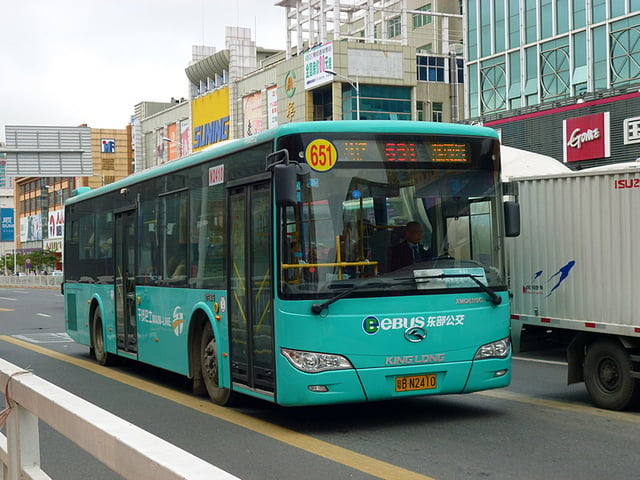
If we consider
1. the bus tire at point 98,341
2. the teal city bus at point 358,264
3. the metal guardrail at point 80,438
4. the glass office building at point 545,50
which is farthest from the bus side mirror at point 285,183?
the glass office building at point 545,50

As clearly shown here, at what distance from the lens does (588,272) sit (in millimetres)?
11008

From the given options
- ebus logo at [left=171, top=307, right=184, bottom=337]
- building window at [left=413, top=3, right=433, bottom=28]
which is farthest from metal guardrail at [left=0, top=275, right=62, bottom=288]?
ebus logo at [left=171, top=307, right=184, bottom=337]

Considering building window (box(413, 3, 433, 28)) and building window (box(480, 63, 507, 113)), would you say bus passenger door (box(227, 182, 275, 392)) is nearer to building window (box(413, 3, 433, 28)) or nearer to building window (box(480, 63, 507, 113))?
building window (box(480, 63, 507, 113))

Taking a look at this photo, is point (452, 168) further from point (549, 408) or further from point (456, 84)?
point (456, 84)

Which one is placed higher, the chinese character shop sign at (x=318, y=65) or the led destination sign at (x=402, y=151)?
the chinese character shop sign at (x=318, y=65)

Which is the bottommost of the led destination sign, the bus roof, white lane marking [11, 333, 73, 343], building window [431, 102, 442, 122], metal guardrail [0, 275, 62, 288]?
metal guardrail [0, 275, 62, 288]

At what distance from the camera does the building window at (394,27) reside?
82.9m

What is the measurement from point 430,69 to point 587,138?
1870 inches

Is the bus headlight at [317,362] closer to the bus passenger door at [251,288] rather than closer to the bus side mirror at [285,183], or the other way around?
the bus passenger door at [251,288]

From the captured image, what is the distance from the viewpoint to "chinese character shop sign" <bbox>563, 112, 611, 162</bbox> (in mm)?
32344

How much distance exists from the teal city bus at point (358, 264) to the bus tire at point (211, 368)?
87 mm

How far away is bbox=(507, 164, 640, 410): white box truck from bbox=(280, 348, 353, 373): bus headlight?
8.77ft

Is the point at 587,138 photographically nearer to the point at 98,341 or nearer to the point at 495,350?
the point at 98,341

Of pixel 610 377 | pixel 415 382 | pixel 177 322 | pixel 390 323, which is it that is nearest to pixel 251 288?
pixel 390 323
